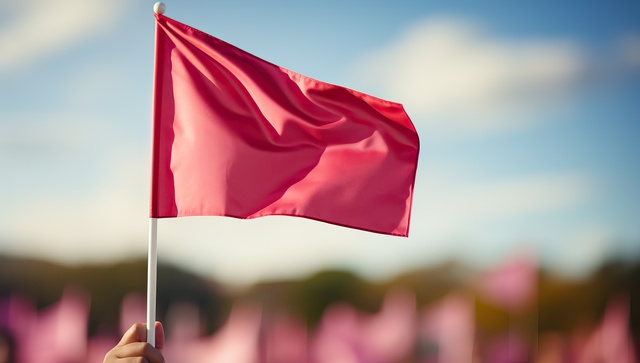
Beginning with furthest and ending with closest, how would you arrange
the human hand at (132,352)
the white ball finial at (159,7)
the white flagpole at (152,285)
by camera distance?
1. the white ball finial at (159,7)
2. the white flagpole at (152,285)
3. the human hand at (132,352)

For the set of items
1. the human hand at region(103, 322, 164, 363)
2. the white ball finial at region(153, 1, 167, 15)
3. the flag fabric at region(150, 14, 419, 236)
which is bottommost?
the human hand at region(103, 322, 164, 363)

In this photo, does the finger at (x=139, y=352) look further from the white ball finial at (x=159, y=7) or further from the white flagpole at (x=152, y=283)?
the white ball finial at (x=159, y=7)

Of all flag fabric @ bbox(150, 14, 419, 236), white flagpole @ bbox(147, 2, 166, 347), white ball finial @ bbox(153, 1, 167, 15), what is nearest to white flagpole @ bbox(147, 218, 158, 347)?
white flagpole @ bbox(147, 2, 166, 347)

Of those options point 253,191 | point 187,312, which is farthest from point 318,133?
point 187,312

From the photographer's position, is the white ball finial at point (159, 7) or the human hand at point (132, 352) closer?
the human hand at point (132, 352)

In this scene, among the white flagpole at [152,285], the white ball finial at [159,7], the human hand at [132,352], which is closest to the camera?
the human hand at [132,352]

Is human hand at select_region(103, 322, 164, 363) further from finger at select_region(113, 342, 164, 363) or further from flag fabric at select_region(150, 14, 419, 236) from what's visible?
flag fabric at select_region(150, 14, 419, 236)

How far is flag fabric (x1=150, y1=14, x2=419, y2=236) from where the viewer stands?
1544mm

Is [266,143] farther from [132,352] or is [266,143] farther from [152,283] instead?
[132,352]

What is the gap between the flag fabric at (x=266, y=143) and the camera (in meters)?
1.54

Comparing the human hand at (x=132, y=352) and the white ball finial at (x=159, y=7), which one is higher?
the white ball finial at (x=159, y=7)

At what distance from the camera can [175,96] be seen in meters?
1.60

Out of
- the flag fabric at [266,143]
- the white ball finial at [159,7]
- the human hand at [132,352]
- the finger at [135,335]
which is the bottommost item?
the human hand at [132,352]

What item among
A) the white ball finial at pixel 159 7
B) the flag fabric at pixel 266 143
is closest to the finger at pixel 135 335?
the flag fabric at pixel 266 143
